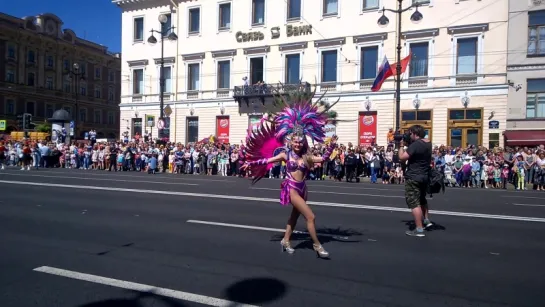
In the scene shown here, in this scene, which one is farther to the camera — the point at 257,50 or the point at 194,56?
the point at 194,56

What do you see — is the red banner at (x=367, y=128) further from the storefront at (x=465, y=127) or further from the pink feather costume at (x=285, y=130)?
the pink feather costume at (x=285, y=130)

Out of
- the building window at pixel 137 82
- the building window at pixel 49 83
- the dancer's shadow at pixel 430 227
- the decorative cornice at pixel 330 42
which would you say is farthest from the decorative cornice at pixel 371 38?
the building window at pixel 49 83

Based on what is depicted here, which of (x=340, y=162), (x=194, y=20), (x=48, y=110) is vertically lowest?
(x=340, y=162)

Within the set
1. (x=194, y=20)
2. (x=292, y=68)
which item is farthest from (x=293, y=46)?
(x=194, y=20)

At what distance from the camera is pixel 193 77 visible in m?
35.8

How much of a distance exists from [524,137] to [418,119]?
592 centimetres

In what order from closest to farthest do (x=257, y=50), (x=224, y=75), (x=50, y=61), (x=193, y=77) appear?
(x=257, y=50), (x=224, y=75), (x=193, y=77), (x=50, y=61)

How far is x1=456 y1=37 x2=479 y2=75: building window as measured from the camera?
2611 cm

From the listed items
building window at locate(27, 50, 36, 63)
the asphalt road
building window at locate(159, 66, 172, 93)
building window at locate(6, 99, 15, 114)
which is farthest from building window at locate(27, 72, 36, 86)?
the asphalt road

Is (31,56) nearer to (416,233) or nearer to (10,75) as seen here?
(10,75)

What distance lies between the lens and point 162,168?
84.3ft

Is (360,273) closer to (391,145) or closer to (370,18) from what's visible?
(391,145)

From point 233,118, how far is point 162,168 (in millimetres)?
9161

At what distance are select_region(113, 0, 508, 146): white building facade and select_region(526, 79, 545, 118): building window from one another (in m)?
1.38
